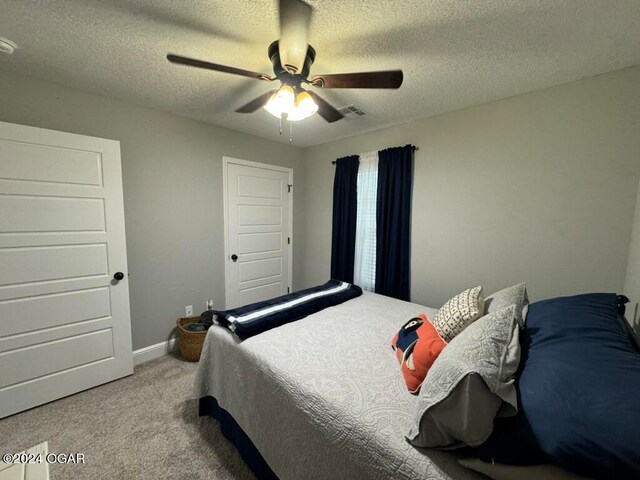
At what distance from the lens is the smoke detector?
1.52 m

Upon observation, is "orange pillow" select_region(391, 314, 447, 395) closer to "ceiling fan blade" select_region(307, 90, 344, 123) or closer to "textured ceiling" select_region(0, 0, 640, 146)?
"ceiling fan blade" select_region(307, 90, 344, 123)

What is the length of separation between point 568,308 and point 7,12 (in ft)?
10.4

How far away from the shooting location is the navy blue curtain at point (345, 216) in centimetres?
323

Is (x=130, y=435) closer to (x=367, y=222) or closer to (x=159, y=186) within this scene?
(x=159, y=186)

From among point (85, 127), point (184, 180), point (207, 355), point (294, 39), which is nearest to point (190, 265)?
point (184, 180)

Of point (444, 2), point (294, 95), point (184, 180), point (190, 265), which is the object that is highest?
point (444, 2)

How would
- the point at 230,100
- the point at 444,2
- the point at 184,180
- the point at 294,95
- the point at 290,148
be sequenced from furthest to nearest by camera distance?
the point at 290,148 < the point at 184,180 < the point at 230,100 < the point at 294,95 < the point at 444,2

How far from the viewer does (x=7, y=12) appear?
1304 mm

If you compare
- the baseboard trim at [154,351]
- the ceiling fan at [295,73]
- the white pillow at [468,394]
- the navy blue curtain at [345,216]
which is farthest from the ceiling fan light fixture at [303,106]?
the baseboard trim at [154,351]

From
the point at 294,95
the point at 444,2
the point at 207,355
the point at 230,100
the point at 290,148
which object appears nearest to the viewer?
the point at 444,2

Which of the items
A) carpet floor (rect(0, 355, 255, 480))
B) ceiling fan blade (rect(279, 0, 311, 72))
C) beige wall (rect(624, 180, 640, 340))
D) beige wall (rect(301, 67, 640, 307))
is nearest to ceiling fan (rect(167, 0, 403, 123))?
ceiling fan blade (rect(279, 0, 311, 72))

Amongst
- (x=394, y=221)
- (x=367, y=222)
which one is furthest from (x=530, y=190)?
(x=367, y=222)

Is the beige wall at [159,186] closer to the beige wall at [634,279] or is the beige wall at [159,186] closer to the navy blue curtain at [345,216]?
the navy blue curtain at [345,216]

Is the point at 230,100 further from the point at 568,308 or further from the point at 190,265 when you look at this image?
the point at 568,308
